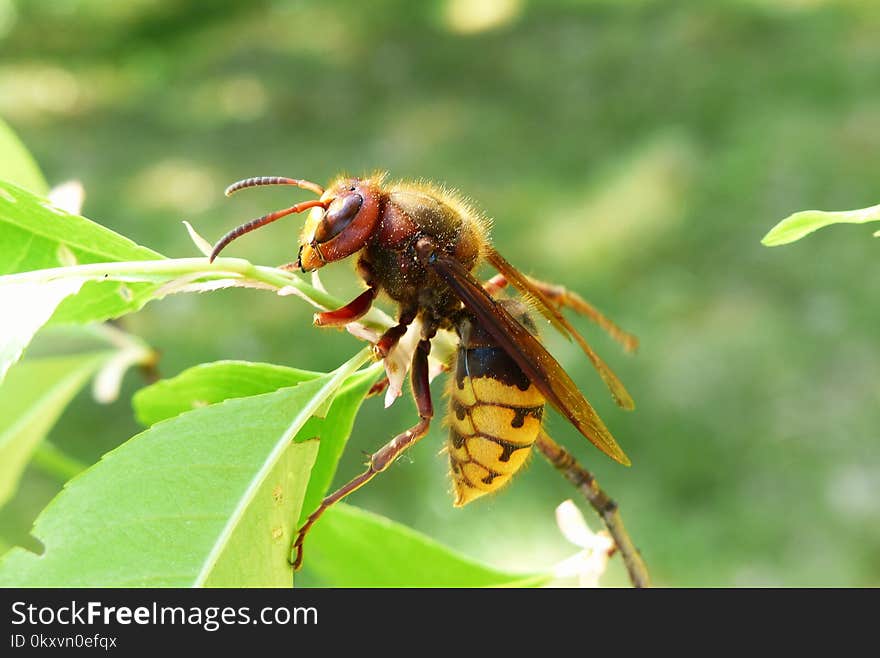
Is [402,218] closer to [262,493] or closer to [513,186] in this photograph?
[262,493]

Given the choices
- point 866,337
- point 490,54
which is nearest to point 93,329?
point 866,337

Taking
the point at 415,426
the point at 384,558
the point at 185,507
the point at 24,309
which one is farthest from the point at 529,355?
the point at 24,309

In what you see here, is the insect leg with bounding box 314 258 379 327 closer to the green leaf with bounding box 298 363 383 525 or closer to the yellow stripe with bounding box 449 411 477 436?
the green leaf with bounding box 298 363 383 525

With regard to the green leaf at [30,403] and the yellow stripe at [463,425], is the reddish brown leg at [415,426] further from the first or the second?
the green leaf at [30,403]

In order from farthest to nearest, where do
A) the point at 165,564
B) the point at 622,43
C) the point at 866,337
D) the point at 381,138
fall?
1. the point at 622,43
2. the point at 381,138
3. the point at 866,337
4. the point at 165,564

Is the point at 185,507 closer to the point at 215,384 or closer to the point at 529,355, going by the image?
the point at 215,384

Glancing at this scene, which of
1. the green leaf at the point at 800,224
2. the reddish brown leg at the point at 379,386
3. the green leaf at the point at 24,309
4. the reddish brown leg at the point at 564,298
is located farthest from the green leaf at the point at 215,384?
the green leaf at the point at 800,224

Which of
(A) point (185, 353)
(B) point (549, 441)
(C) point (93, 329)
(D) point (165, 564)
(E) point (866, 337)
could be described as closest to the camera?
(D) point (165, 564)
